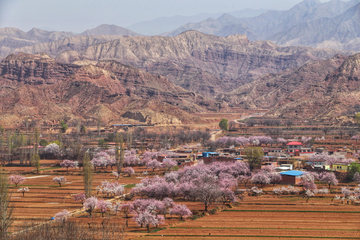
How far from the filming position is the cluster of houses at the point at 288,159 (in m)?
92.0

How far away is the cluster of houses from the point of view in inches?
3622

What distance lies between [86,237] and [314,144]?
356 ft

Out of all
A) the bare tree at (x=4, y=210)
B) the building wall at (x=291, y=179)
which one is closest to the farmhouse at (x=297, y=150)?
the building wall at (x=291, y=179)

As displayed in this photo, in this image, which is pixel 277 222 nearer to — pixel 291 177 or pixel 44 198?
pixel 291 177

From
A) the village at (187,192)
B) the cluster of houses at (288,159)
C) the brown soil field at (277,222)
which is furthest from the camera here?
the cluster of houses at (288,159)

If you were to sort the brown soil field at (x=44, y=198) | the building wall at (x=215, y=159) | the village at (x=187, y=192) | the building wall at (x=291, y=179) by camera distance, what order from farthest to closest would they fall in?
the building wall at (x=215, y=159), the building wall at (x=291, y=179), the brown soil field at (x=44, y=198), the village at (x=187, y=192)

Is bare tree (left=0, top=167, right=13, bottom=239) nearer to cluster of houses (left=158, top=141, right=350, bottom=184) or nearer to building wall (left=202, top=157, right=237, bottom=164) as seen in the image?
cluster of houses (left=158, top=141, right=350, bottom=184)

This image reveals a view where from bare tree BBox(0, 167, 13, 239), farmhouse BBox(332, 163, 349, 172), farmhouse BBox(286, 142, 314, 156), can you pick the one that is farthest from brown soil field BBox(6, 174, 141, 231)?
farmhouse BBox(286, 142, 314, 156)

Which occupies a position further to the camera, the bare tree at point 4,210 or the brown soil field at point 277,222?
the brown soil field at point 277,222

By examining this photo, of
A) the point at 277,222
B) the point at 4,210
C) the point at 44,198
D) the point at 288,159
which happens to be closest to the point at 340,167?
the point at 288,159

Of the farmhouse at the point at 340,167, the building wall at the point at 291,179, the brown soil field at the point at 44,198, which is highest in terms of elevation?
the farmhouse at the point at 340,167

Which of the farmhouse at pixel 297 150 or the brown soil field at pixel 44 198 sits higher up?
the farmhouse at pixel 297 150

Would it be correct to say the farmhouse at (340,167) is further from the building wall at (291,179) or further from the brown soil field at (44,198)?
the brown soil field at (44,198)

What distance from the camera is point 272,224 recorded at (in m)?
56.5
